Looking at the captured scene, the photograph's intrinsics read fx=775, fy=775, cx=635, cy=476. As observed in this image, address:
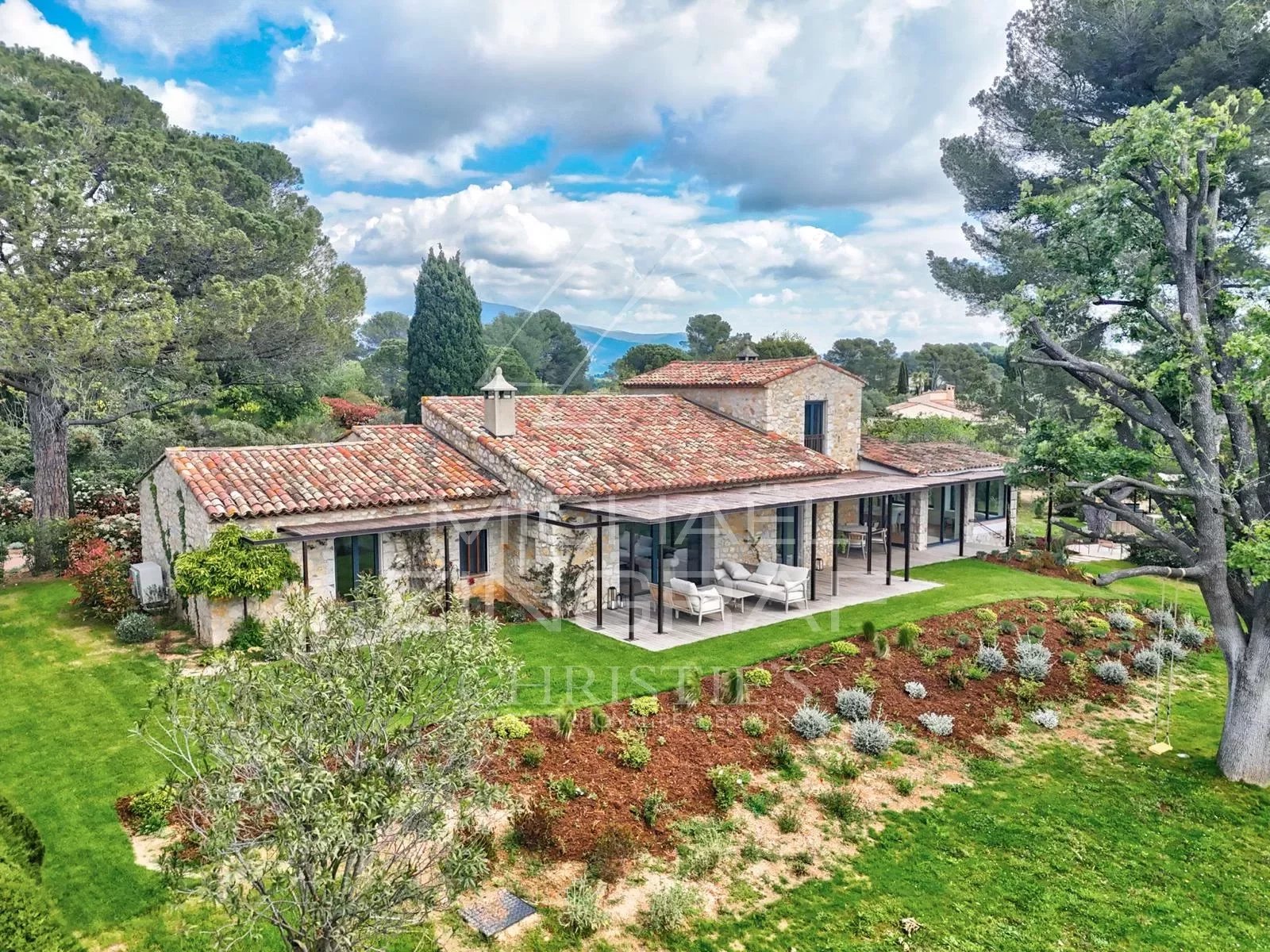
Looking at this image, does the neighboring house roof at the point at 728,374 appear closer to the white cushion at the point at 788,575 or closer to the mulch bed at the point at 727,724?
the white cushion at the point at 788,575

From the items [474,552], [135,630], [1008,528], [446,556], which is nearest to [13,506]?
[135,630]

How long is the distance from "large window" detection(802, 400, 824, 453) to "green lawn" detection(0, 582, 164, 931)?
61.0 ft

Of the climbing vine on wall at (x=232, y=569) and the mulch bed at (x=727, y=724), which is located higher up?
the climbing vine on wall at (x=232, y=569)

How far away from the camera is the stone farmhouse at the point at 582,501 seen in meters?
16.6

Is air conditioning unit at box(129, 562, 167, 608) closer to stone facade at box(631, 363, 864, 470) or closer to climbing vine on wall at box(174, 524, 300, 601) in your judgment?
climbing vine on wall at box(174, 524, 300, 601)

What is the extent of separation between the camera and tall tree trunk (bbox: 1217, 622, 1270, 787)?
37.9 feet

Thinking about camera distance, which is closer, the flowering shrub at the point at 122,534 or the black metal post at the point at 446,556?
the black metal post at the point at 446,556

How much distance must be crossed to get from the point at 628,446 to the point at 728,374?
→ 19.7 feet

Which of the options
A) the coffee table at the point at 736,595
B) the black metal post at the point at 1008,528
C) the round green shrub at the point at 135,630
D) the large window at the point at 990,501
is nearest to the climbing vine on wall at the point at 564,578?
the coffee table at the point at 736,595

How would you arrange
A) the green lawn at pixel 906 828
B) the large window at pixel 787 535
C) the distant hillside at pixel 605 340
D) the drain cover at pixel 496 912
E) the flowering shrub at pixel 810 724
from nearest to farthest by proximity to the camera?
the drain cover at pixel 496 912 → the green lawn at pixel 906 828 → the flowering shrub at pixel 810 724 → the large window at pixel 787 535 → the distant hillside at pixel 605 340

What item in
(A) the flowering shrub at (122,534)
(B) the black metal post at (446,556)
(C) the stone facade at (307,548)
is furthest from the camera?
(A) the flowering shrub at (122,534)

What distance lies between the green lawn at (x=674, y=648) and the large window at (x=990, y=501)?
809 centimetres

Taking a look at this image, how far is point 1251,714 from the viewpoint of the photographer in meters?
11.7

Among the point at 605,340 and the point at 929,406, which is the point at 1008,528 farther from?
the point at 929,406
